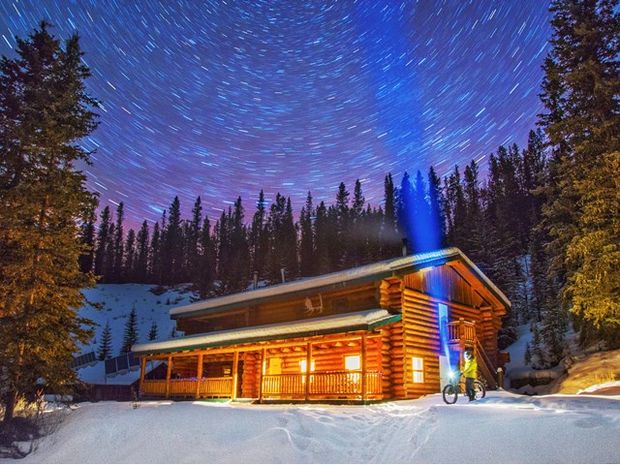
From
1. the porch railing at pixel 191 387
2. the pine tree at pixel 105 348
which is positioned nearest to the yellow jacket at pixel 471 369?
the porch railing at pixel 191 387

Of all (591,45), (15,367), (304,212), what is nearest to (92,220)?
(15,367)

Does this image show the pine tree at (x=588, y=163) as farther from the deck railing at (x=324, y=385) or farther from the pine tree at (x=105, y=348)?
the pine tree at (x=105, y=348)

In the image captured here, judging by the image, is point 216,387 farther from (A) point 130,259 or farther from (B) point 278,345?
(A) point 130,259

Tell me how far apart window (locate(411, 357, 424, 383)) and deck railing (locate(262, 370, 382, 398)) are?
264 centimetres

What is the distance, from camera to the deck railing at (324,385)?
749 inches

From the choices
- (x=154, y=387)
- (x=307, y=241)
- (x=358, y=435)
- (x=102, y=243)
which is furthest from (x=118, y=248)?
(x=358, y=435)

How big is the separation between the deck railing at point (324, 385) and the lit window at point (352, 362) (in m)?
1.75

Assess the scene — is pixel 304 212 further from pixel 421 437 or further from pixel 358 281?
pixel 421 437

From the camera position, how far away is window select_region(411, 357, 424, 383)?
2102 centimetres

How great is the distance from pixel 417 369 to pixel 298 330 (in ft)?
18.4

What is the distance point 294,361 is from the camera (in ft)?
81.6

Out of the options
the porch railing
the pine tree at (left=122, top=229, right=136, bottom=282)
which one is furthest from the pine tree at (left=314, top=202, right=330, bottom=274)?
the porch railing

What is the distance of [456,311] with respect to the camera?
25062 millimetres

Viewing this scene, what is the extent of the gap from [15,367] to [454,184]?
91.8 m
